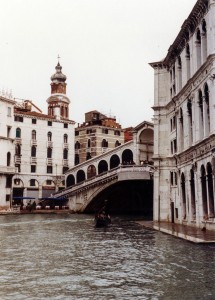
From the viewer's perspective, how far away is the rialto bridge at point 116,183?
158 feet

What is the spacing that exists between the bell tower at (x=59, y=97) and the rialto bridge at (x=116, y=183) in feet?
42.2

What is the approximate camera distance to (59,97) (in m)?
74.4

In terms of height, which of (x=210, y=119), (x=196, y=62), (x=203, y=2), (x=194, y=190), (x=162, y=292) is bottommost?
(x=162, y=292)

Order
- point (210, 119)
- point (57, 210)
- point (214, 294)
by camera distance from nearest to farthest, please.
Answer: point (214, 294) → point (210, 119) → point (57, 210)

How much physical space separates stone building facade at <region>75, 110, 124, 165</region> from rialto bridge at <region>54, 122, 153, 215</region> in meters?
5.01

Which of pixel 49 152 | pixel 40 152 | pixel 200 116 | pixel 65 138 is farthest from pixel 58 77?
pixel 200 116

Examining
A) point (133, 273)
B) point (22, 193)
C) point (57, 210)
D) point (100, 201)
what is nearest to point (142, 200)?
point (100, 201)

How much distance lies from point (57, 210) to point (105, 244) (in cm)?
3559

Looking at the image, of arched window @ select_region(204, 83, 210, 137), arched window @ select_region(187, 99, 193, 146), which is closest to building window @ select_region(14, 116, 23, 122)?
arched window @ select_region(187, 99, 193, 146)

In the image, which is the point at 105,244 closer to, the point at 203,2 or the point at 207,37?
the point at 207,37

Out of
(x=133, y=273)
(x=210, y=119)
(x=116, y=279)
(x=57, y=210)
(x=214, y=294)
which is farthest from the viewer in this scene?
(x=57, y=210)

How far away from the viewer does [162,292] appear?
9.35 metres

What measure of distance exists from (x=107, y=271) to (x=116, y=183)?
37963 mm

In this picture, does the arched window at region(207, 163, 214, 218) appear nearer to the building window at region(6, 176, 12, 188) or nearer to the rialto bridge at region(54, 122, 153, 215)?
the rialto bridge at region(54, 122, 153, 215)
